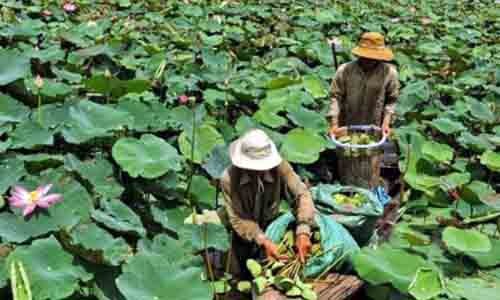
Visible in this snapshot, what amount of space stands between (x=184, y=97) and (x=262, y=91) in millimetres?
760

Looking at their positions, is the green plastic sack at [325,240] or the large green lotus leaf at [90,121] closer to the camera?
the green plastic sack at [325,240]

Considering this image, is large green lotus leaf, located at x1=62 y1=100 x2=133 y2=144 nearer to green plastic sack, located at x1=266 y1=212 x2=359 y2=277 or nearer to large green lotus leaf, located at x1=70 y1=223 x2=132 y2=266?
large green lotus leaf, located at x1=70 y1=223 x2=132 y2=266

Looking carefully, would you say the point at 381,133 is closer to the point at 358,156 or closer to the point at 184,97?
→ the point at 358,156

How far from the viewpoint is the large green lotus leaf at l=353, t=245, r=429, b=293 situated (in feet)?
9.75

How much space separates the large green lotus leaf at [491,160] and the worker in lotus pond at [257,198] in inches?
61.6

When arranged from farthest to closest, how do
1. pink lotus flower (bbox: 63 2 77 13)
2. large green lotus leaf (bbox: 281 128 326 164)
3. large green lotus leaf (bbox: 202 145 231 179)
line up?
pink lotus flower (bbox: 63 2 77 13)
large green lotus leaf (bbox: 281 128 326 164)
large green lotus leaf (bbox: 202 145 231 179)

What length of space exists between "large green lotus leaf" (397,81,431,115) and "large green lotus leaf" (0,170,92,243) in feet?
10.2

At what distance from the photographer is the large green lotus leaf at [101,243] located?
266cm

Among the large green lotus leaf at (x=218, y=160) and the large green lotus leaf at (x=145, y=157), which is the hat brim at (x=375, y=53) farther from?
the large green lotus leaf at (x=145, y=157)

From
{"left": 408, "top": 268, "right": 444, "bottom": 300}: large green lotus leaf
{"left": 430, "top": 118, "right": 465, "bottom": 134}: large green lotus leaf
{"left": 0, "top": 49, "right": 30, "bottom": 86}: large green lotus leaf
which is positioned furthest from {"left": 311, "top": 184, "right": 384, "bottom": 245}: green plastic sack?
{"left": 0, "top": 49, "right": 30, "bottom": 86}: large green lotus leaf

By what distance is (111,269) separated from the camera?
9.07ft

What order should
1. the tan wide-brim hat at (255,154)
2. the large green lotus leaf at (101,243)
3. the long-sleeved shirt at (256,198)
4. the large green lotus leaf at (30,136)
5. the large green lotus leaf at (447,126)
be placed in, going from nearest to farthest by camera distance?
the large green lotus leaf at (101,243)
the tan wide-brim hat at (255,154)
the long-sleeved shirt at (256,198)
the large green lotus leaf at (30,136)
the large green lotus leaf at (447,126)

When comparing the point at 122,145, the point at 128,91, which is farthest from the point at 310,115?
the point at 122,145

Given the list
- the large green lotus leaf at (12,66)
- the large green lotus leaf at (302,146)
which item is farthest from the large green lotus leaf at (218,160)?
the large green lotus leaf at (12,66)
